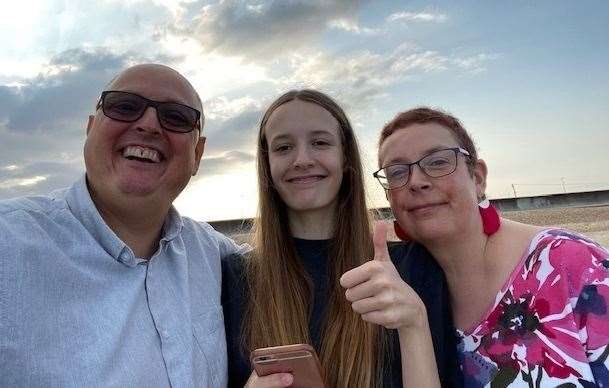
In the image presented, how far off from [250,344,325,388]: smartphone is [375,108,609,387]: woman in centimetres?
89

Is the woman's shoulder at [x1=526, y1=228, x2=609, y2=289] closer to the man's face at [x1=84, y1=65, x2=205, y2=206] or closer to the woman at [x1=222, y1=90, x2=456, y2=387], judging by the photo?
the woman at [x1=222, y1=90, x2=456, y2=387]

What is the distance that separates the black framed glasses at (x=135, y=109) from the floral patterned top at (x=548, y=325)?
1.87 m

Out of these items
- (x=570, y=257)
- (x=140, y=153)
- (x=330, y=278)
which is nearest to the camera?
(x=570, y=257)

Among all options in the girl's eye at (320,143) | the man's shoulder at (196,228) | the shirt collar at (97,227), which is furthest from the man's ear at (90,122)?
the girl's eye at (320,143)

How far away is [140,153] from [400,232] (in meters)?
1.51

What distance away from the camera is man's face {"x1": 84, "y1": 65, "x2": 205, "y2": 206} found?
2.63 m

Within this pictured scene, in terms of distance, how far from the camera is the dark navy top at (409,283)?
254 centimetres

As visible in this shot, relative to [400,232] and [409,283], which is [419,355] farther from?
[400,232]

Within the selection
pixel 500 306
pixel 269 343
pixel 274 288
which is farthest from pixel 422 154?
pixel 269 343

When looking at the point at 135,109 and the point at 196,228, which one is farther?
the point at 196,228

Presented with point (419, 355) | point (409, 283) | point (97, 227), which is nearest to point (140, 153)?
point (97, 227)

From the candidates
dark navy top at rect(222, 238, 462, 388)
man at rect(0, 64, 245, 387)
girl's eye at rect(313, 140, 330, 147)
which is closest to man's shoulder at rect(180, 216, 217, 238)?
man at rect(0, 64, 245, 387)

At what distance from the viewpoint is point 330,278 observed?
2.80 metres

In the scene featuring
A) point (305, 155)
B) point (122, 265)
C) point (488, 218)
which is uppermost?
point (305, 155)
